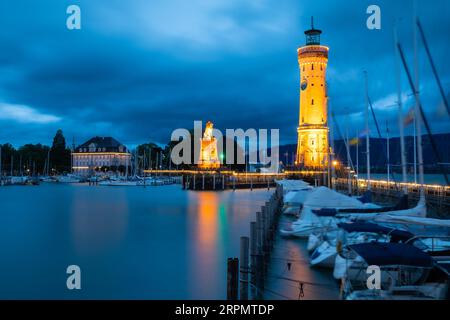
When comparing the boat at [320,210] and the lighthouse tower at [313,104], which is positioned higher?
the lighthouse tower at [313,104]

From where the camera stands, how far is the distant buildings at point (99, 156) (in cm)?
18150

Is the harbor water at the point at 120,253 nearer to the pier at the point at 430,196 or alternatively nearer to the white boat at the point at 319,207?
the white boat at the point at 319,207

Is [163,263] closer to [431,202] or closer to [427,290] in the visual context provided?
[427,290]

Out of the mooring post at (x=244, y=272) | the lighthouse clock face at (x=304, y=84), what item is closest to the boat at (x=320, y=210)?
the mooring post at (x=244, y=272)


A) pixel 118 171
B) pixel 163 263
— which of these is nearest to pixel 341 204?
pixel 163 263

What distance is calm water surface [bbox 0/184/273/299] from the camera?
21391 millimetres

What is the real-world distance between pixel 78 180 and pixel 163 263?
13675cm

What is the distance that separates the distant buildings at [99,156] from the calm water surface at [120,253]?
12728 cm

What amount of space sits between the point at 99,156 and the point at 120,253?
6261 inches

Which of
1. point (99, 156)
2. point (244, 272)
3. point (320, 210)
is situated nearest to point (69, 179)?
point (99, 156)

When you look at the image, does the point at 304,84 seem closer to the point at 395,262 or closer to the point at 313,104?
the point at 313,104

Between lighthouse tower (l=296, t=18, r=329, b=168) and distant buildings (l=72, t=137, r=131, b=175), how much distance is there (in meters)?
98.0

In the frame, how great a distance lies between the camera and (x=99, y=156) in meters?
183

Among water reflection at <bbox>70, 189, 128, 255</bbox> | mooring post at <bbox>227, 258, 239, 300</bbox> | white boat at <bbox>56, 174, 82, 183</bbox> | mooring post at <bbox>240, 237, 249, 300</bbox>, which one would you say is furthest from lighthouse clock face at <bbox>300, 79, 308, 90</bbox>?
white boat at <bbox>56, 174, 82, 183</bbox>
